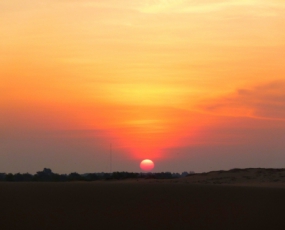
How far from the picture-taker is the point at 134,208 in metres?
17.1

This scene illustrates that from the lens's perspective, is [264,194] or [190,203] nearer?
[190,203]

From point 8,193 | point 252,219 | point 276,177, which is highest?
point 276,177

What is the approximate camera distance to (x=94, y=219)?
610 inches

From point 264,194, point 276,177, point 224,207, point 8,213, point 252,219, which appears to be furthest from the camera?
point 276,177

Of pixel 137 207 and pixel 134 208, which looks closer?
pixel 134 208

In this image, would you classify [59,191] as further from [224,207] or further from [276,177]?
[276,177]

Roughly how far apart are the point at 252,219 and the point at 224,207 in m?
1.52

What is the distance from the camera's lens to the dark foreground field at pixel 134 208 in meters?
15.2

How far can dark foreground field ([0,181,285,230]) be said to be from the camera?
15219 mm

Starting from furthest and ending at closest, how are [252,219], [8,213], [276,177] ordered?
[276,177] → [252,219] → [8,213]

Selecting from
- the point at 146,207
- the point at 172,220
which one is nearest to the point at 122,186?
the point at 146,207

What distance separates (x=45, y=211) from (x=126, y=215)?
244 centimetres

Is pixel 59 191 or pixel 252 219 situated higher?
pixel 59 191

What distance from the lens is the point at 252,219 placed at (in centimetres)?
1650
